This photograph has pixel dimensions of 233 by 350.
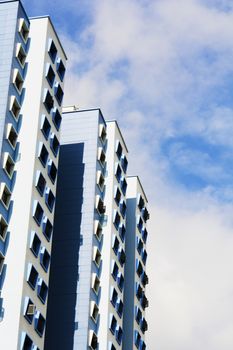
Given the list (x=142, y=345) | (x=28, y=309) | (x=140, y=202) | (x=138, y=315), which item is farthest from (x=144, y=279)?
(x=28, y=309)

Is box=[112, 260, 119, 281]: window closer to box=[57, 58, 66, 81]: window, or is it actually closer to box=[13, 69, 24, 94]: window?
box=[57, 58, 66, 81]: window

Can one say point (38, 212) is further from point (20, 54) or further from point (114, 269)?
point (114, 269)

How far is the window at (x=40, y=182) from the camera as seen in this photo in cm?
5628

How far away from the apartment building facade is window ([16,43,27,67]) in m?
11.6

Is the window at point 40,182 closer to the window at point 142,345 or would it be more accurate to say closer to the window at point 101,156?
the window at point 101,156

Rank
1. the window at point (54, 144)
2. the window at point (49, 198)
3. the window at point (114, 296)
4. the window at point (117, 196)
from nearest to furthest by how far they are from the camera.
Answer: the window at point (49, 198), the window at point (54, 144), the window at point (114, 296), the window at point (117, 196)

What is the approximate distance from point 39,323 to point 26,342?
329cm

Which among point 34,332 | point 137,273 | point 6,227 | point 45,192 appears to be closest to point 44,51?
point 45,192

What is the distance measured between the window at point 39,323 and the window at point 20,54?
706 inches

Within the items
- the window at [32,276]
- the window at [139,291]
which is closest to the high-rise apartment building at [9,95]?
the window at [32,276]

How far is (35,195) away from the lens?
182ft

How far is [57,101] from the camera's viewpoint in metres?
62.8

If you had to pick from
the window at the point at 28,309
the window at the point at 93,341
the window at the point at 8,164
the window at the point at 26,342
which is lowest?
the window at the point at 26,342

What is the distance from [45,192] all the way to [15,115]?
582 cm
